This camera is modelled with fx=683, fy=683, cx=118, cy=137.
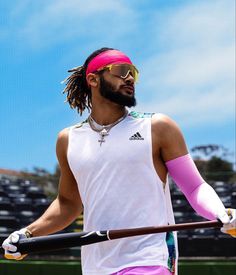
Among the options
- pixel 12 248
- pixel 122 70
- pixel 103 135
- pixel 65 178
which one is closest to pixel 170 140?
pixel 103 135

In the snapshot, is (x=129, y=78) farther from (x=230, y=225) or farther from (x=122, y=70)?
(x=230, y=225)

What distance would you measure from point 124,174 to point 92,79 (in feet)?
2.43

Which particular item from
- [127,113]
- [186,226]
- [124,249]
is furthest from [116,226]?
[127,113]

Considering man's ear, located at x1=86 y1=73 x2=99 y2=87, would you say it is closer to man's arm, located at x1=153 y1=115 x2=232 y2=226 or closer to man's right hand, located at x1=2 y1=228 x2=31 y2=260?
man's arm, located at x1=153 y1=115 x2=232 y2=226

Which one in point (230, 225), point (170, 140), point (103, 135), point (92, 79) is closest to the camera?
point (230, 225)

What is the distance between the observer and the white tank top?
362 cm

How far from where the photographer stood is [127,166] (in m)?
3.68

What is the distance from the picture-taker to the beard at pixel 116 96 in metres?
3.91

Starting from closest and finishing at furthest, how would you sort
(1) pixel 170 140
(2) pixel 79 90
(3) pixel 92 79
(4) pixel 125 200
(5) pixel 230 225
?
(5) pixel 230 225 → (4) pixel 125 200 → (1) pixel 170 140 → (3) pixel 92 79 → (2) pixel 79 90

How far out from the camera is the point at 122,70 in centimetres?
398

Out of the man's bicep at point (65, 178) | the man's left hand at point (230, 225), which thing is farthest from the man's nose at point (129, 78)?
the man's left hand at point (230, 225)

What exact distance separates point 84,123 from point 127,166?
1.85 feet

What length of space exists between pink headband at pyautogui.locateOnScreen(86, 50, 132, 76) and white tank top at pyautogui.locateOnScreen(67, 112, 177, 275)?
420 millimetres

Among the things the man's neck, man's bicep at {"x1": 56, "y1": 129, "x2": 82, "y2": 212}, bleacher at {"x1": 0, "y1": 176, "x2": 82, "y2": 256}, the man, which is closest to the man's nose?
the man
